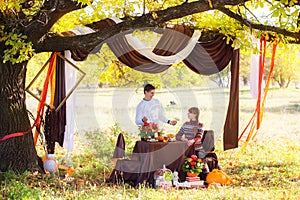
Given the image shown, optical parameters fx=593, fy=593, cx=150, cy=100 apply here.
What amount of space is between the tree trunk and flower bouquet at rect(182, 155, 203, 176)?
6.82 feet

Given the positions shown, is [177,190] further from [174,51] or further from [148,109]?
[174,51]

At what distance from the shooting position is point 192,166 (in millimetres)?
8219

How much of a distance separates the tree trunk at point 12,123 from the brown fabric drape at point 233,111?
10.7 ft

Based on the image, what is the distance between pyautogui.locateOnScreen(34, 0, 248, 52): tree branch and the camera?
7.15 m

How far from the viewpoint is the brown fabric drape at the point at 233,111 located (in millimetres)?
9602

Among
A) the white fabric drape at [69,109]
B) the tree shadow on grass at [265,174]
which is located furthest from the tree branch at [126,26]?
the tree shadow on grass at [265,174]

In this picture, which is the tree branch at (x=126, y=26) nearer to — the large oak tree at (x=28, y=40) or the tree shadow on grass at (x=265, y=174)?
the large oak tree at (x=28, y=40)

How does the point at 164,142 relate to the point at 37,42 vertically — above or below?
below

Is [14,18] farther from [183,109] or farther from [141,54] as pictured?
[183,109]

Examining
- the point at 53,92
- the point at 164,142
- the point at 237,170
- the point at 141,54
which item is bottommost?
the point at 237,170

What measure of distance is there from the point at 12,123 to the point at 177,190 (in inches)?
95.7

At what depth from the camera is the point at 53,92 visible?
9070 mm

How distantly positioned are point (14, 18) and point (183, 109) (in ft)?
40.1

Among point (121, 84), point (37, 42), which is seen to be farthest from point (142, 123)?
point (121, 84)
